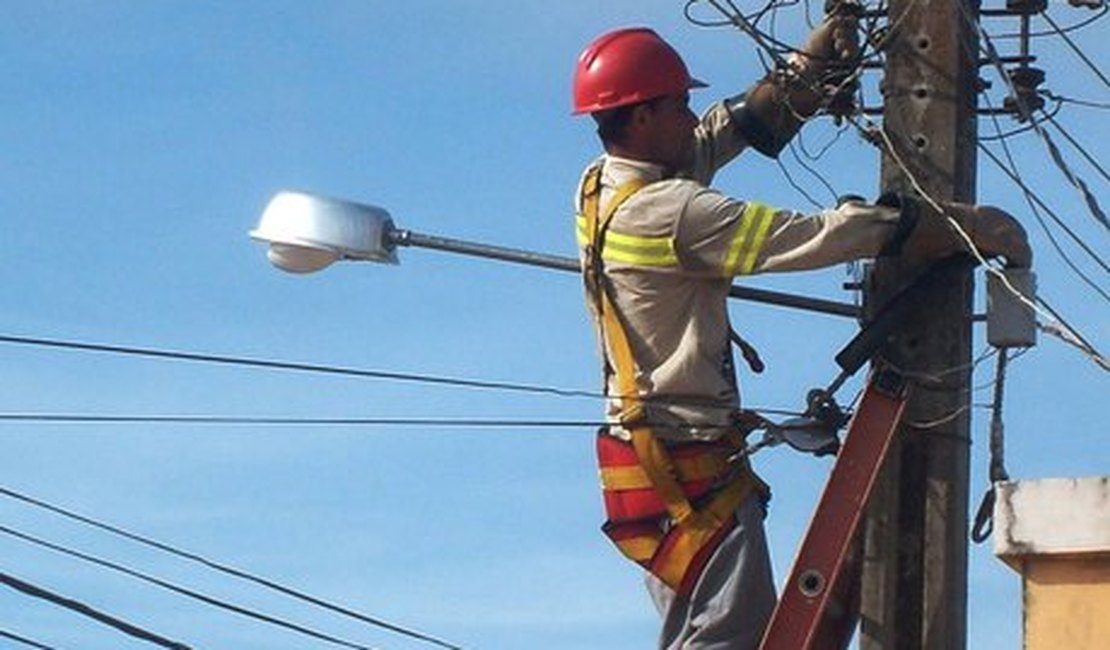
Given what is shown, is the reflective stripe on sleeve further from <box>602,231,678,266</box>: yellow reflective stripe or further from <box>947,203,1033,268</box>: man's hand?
<box>947,203,1033,268</box>: man's hand

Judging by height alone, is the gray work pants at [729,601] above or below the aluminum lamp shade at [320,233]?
below

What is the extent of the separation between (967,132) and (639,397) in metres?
1.43

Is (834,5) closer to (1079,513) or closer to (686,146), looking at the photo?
(686,146)

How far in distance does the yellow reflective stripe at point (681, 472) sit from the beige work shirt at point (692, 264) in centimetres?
8

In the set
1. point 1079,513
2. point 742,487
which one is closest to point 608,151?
point 742,487

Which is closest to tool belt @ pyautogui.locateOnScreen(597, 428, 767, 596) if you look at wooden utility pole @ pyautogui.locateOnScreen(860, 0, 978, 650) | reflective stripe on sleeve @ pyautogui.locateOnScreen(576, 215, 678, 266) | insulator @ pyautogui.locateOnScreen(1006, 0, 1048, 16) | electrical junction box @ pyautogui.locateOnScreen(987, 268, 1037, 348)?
reflective stripe on sleeve @ pyautogui.locateOnScreen(576, 215, 678, 266)

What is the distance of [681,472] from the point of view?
424 inches

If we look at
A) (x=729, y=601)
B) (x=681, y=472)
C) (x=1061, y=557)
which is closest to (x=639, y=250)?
→ (x=681, y=472)

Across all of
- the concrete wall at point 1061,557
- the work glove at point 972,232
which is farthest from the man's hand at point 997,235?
the concrete wall at point 1061,557

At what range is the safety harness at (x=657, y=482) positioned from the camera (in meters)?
10.7

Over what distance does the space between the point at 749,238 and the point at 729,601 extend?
1.00m

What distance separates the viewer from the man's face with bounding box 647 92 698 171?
11008 mm

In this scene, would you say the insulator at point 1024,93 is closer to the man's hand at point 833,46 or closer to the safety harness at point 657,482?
the man's hand at point 833,46

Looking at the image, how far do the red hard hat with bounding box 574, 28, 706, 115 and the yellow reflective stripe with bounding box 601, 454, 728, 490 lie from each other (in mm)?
1043
